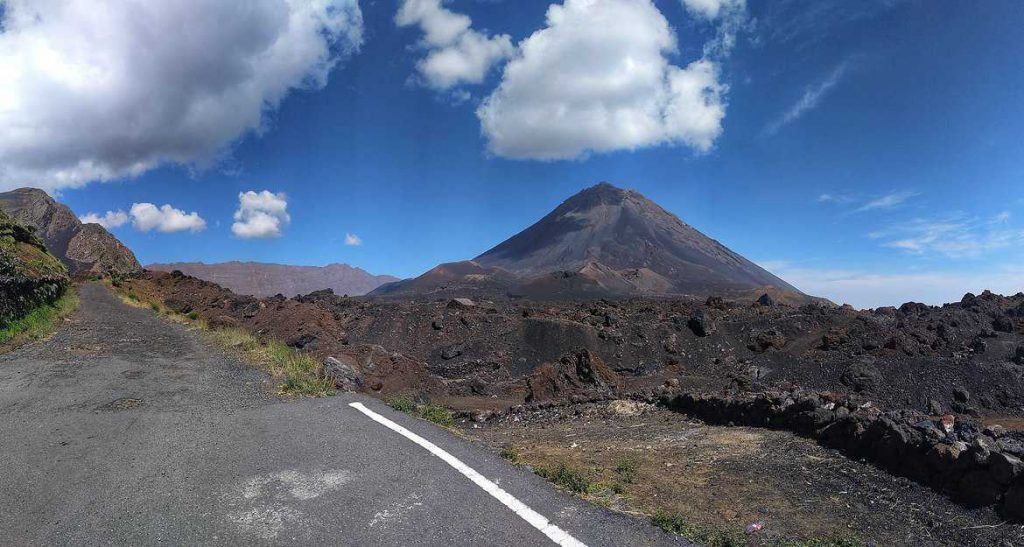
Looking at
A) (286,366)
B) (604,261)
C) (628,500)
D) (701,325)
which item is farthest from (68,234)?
(628,500)

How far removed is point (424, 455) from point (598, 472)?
1.71m

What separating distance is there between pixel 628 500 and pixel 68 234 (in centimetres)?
10040

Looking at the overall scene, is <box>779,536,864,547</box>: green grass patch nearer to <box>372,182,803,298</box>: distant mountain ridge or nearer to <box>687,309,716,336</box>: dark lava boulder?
<box>687,309,716,336</box>: dark lava boulder

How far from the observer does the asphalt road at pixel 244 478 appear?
3529mm

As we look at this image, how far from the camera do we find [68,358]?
1045 cm

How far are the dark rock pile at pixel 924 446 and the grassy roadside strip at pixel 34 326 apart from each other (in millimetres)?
14259

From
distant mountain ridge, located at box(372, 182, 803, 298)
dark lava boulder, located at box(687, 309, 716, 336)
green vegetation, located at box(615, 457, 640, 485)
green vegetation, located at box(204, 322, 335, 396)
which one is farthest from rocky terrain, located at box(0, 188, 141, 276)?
green vegetation, located at box(615, 457, 640, 485)

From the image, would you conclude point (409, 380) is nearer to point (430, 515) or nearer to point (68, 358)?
point (68, 358)

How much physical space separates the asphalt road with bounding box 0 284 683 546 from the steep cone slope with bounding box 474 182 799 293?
2703 inches

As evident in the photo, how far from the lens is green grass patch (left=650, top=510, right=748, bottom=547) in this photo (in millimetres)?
3703

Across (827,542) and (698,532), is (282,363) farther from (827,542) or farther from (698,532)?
(827,542)

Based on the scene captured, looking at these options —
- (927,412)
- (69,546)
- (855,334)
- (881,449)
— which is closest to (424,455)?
(69,546)

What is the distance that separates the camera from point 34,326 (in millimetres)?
14398

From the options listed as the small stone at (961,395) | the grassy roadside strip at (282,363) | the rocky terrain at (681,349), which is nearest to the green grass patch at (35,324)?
the grassy roadside strip at (282,363)
